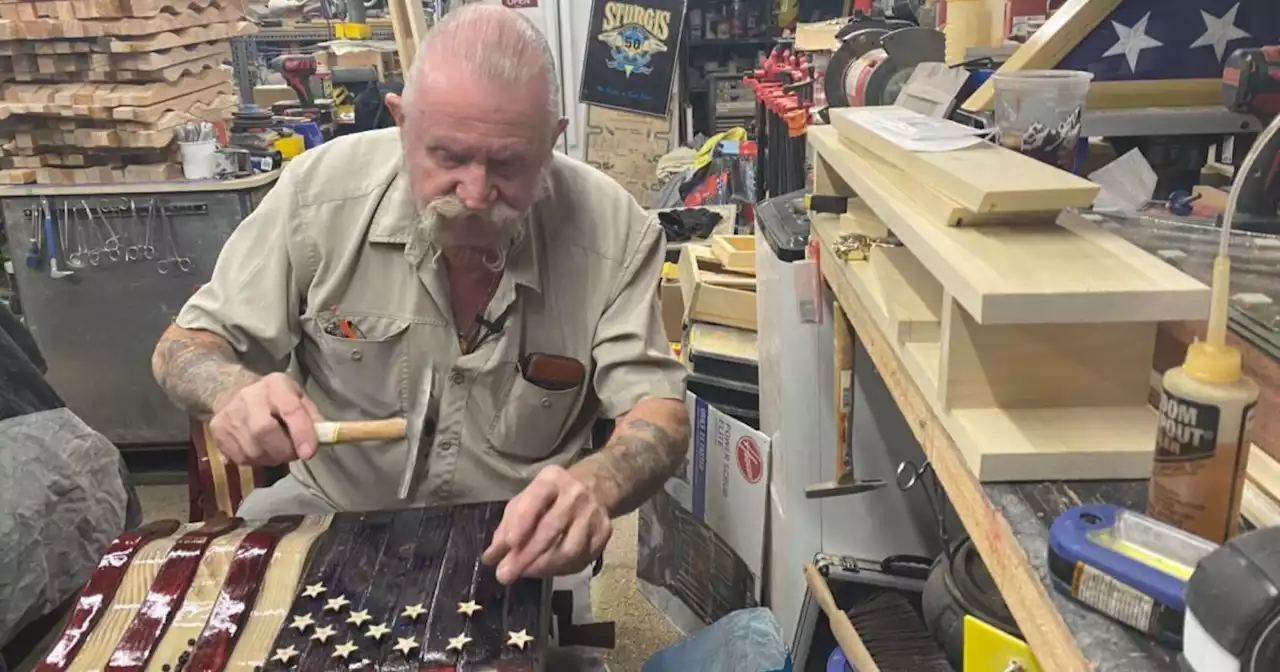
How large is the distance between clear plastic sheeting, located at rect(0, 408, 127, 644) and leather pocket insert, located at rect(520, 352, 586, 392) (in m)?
1.17

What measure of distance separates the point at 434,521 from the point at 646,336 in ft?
1.51

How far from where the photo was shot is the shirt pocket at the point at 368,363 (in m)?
1.56

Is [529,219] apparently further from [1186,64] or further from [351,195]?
[1186,64]

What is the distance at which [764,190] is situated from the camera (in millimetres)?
3256

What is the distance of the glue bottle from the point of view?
2.16ft

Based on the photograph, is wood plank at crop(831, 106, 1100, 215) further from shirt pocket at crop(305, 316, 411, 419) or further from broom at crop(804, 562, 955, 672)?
shirt pocket at crop(305, 316, 411, 419)

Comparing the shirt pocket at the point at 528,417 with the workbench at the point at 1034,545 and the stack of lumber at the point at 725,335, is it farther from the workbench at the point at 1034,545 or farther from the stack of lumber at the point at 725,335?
the workbench at the point at 1034,545

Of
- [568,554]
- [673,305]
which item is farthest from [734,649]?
[673,305]

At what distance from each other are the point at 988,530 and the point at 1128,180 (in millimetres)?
713

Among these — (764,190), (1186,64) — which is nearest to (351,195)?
(1186,64)

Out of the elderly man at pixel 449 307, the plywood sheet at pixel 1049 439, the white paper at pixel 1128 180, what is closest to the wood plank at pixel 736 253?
the elderly man at pixel 449 307

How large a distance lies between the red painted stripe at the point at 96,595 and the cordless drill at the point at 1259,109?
1294 mm

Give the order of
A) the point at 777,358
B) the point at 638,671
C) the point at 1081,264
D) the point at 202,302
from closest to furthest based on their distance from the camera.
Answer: the point at 1081,264 < the point at 202,302 < the point at 777,358 < the point at 638,671

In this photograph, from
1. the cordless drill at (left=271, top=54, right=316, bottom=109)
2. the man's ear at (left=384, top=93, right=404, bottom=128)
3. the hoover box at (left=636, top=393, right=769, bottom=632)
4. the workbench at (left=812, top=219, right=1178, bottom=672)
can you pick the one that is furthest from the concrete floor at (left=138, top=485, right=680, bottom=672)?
the cordless drill at (left=271, top=54, right=316, bottom=109)
